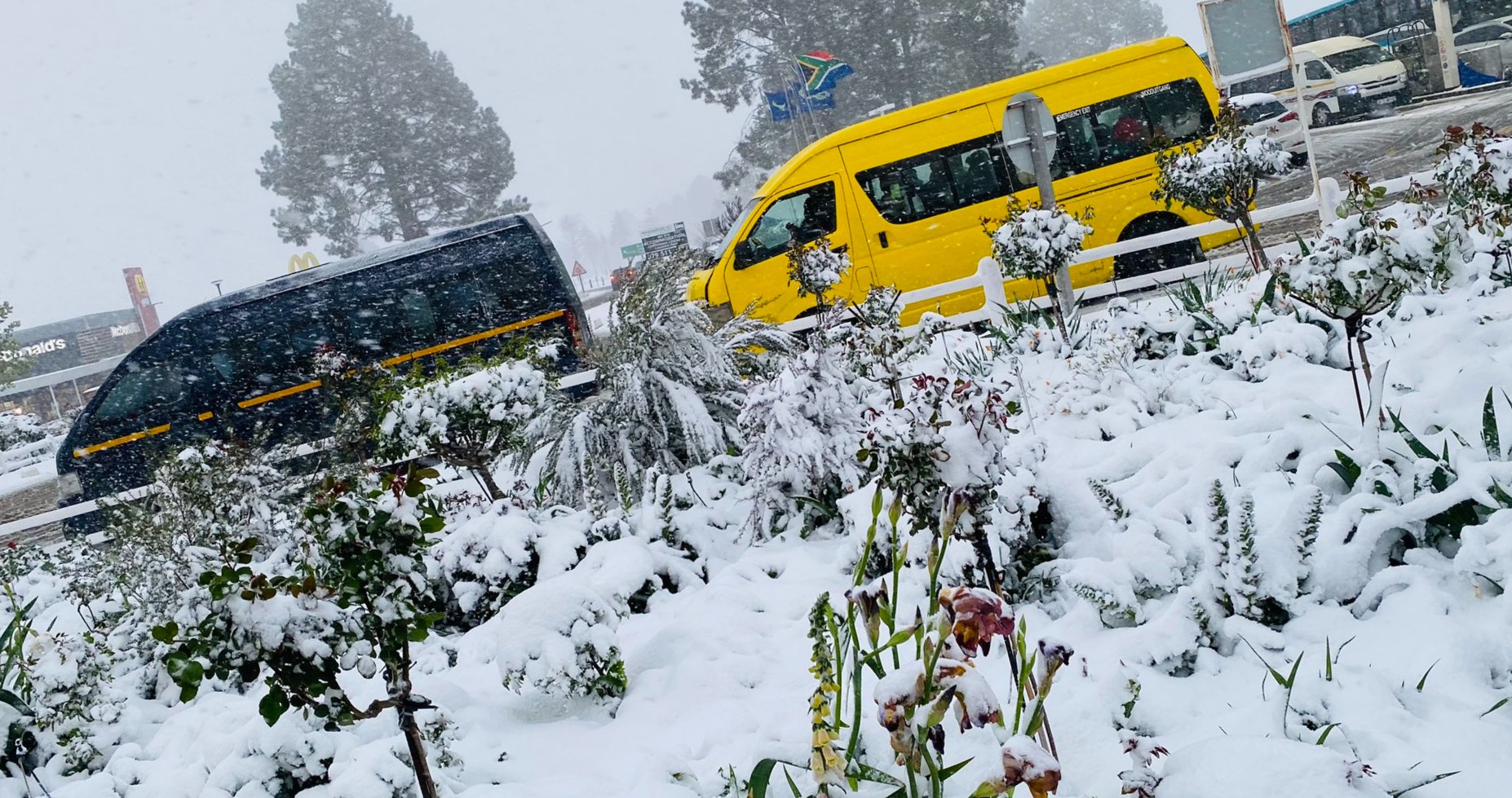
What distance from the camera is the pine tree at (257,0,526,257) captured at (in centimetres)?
3759

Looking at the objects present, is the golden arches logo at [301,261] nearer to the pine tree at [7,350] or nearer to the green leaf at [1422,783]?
the pine tree at [7,350]

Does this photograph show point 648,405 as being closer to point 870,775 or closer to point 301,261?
point 870,775

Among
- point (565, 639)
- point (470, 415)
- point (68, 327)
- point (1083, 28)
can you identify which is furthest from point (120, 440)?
point (1083, 28)

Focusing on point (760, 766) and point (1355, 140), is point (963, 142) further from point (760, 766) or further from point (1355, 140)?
point (1355, 140)

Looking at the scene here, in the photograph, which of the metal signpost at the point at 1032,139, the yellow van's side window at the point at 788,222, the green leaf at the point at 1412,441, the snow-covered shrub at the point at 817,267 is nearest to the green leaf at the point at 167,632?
the green leaf at the point at 1412,441

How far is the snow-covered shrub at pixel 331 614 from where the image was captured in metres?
2.00

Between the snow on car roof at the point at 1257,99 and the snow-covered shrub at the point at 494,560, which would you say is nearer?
the snow-covered shrub at the point at 494,560

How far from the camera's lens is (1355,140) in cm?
1827

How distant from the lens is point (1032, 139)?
6.33 metres

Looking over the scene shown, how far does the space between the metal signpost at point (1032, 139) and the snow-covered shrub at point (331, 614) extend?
16.2 ft

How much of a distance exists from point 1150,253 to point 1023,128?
338cm

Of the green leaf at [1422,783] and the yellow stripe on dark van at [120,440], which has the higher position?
the yellow stripe on dark van at [120,440]

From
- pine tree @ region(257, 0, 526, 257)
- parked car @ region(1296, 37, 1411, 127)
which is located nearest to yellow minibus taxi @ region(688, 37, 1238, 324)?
parked car @ region(1296, 37, 1411, 127)

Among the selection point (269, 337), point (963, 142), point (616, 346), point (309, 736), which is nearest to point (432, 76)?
point (269, 337)
